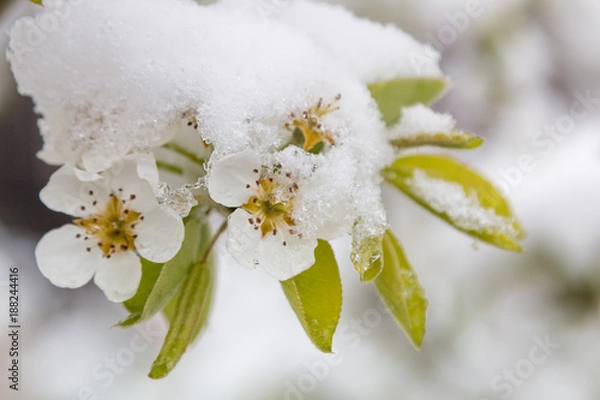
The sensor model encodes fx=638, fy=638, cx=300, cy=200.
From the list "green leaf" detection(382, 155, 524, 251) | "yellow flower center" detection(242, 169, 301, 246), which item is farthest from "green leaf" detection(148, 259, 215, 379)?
"green leaf" detection(382, 155, 524, 251)

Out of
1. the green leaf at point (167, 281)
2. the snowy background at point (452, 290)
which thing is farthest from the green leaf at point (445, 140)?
the snowy background at point (452, 290)

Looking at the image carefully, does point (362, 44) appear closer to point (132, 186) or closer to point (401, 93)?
point (401, 93)

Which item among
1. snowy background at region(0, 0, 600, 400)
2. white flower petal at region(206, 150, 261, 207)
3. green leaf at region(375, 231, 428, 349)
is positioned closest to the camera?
white flower petal at region(206, 150, 261, 207)

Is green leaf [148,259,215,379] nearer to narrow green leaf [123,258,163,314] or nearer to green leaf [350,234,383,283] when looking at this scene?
narrow green leaf [123,258,163,314]

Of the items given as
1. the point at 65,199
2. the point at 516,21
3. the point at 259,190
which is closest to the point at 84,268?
the point at 65,199

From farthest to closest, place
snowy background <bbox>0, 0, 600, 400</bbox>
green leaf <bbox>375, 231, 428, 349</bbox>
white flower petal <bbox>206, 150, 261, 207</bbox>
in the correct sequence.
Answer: snowy background <bbox>0, 0, 600, 400</bbox>, green leaf <bbox>375, 231, 428, 349</bbox>, white flower petal <bbox>206, 150, 261, 207</bbox>

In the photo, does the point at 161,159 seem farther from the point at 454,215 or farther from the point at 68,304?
the point at 68,304

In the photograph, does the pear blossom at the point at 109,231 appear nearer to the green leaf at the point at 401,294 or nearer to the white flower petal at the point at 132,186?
the white flower petal at the point at 132,186
